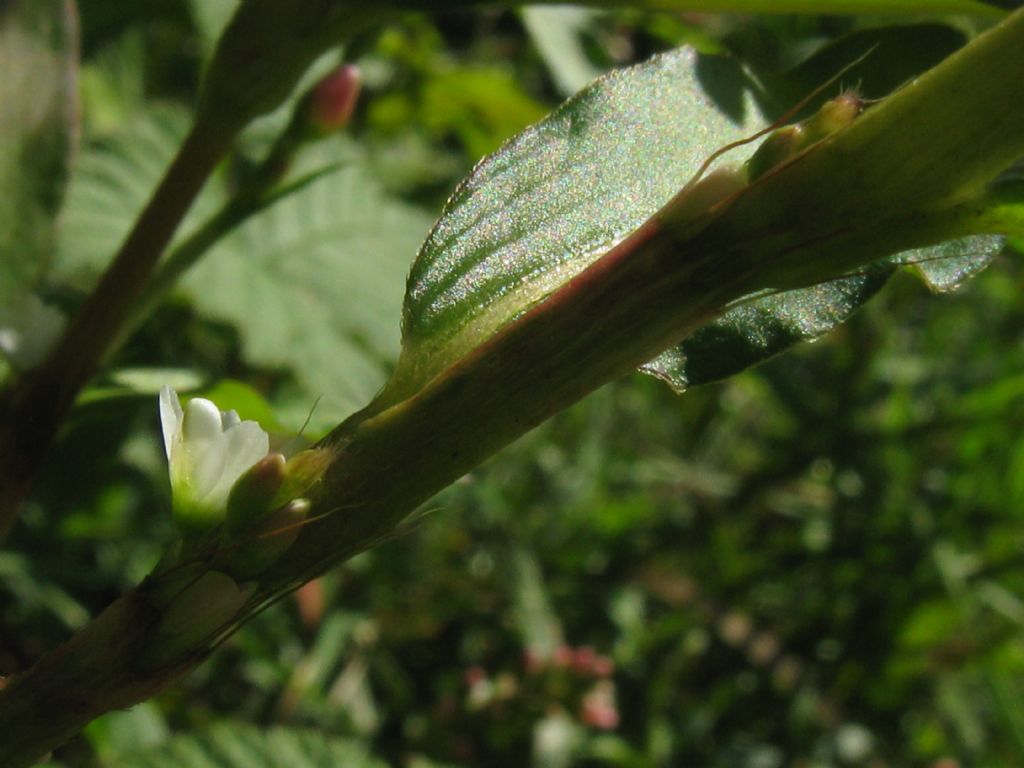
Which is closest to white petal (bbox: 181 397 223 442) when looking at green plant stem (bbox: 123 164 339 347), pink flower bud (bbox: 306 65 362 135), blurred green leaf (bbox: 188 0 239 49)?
green plant stem (bbox: 123 164 339 347)

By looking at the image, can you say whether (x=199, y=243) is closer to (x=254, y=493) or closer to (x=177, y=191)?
(x=177, y=191)

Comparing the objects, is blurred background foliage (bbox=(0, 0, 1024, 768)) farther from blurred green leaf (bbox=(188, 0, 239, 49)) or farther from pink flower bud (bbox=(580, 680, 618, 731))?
blurred green leaf (bbox=(188, 0, 239, 49))

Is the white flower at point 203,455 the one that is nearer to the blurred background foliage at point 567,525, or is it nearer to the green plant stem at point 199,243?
the green plant stem at point 199,243

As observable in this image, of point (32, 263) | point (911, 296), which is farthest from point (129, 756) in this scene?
point (911, 296)

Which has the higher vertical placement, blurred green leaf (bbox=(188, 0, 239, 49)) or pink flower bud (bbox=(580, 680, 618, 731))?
blurred green leaf (bbox=(188, 0, 239, 49))

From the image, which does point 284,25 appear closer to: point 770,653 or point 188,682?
point 188,682

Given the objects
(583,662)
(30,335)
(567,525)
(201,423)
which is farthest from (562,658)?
(201,423)

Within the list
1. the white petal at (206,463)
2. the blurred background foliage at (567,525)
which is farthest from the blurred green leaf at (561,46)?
the white petal at (206,463)
